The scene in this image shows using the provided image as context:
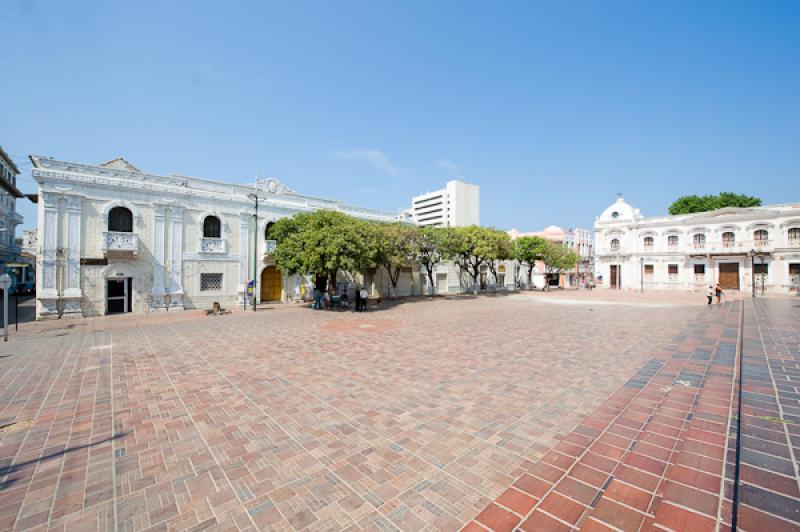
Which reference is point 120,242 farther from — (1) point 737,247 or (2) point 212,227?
(1) point 737,247

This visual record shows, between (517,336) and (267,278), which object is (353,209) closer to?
(267,278)

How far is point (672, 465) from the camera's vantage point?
3.07 meters

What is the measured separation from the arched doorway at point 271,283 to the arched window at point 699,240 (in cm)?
4264

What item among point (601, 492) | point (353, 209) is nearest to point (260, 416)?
point (601, 492)

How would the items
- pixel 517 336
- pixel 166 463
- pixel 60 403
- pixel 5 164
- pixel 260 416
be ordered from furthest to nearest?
pixel 5 164, pixel 517 336, pixel 60 403, pixel 260 416, pixel 166 463

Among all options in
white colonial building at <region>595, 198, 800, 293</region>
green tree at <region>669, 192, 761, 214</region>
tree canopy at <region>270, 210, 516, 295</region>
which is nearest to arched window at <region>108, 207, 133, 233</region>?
tree canopy at <region>270, 210, 516, 295</region>

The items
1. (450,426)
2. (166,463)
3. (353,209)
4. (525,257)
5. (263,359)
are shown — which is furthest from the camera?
(525,257)

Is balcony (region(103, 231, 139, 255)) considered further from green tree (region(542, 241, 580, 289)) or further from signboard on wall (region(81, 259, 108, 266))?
green tree (region(542, 241, 580, 289))

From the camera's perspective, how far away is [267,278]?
22047 millimetres

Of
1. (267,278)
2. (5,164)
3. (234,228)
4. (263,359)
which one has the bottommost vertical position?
(263,359)

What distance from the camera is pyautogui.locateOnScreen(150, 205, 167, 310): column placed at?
58.0 ft

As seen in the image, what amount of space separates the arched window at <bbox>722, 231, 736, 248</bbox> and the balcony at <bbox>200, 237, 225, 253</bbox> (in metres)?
46.6

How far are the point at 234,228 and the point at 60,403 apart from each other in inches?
660

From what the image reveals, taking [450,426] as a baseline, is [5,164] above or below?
above
